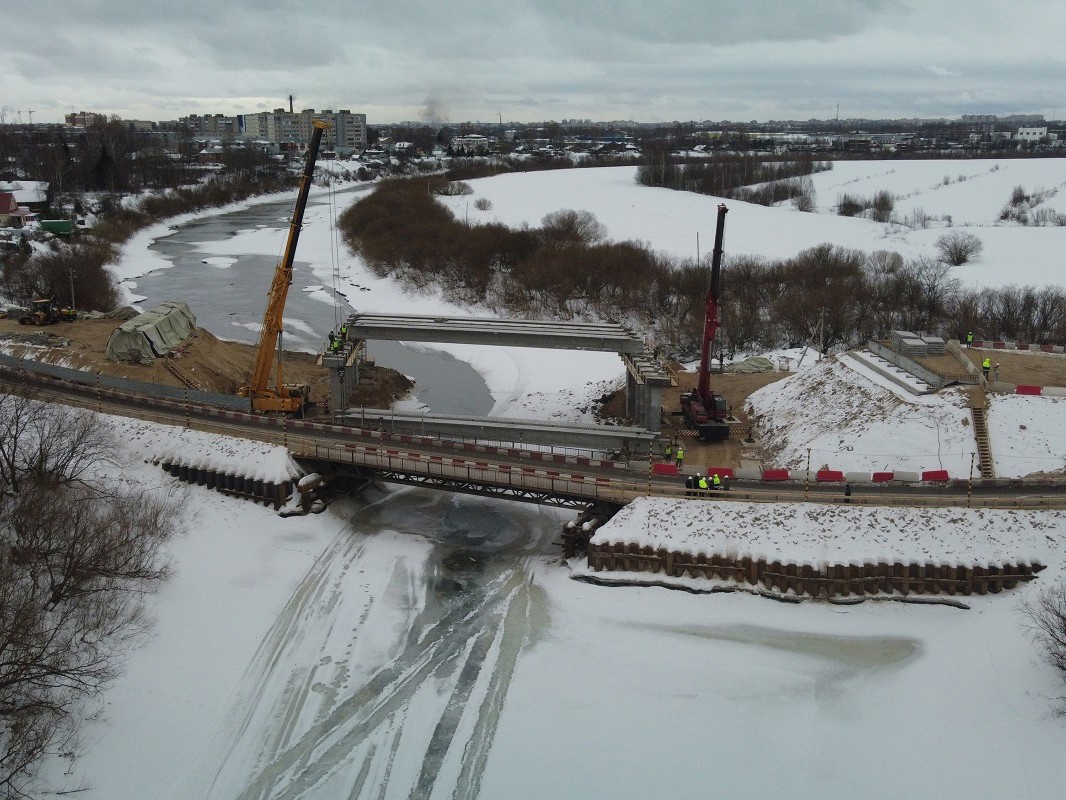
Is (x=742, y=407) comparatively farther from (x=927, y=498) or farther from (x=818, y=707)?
(x=818, y=707)

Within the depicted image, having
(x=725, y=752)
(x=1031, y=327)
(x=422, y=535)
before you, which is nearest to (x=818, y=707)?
(x=725, y=752)

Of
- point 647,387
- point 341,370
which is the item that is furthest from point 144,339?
point 647,387

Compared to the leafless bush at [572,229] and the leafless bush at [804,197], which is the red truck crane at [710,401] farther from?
the leafless bush at [804,197]

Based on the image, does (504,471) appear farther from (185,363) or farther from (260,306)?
(260,306)

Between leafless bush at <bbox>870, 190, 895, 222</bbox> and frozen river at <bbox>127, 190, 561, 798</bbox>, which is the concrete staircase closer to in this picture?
frozen river at <bbox>127, 190, 561, 798</bbox>

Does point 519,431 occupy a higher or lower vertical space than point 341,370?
lower

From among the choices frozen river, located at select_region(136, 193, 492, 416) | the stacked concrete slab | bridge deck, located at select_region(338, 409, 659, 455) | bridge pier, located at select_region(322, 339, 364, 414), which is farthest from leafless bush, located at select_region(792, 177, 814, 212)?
bridge pier, located at select_region(322, 339, 364, 414)

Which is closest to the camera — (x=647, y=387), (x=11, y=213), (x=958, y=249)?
(x=647, y=387)
